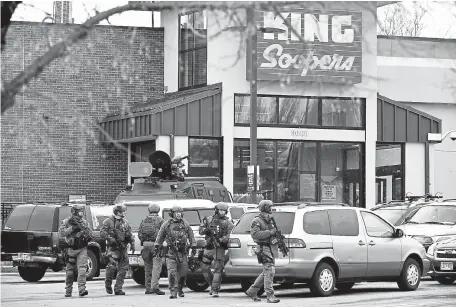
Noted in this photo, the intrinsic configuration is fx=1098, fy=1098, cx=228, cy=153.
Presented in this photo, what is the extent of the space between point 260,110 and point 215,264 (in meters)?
15.8

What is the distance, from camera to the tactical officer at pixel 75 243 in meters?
20.2

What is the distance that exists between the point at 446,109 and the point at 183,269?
87.9ft

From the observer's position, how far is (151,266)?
21.3 meters

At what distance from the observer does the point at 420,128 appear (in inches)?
1483

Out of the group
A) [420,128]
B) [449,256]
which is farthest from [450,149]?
[449,256]

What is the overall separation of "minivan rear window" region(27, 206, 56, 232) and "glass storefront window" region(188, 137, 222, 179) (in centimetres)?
947

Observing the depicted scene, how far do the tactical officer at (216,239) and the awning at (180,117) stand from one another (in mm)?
12998

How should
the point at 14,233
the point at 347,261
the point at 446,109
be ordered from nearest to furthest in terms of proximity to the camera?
1. the point at 347,261
2. the point at 14,233
3. the point at 446,109

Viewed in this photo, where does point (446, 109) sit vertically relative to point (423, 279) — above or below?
above

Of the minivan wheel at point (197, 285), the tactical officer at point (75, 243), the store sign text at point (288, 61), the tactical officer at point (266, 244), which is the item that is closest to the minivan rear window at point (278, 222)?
the tactical officer at point (266, 244)

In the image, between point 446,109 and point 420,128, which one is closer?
point 420,128

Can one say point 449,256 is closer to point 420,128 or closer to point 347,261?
point 347,261

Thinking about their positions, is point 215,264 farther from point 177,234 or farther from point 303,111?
point 303,111

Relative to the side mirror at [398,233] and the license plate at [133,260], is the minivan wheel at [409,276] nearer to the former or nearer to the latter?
the side mirror at [398,233]
